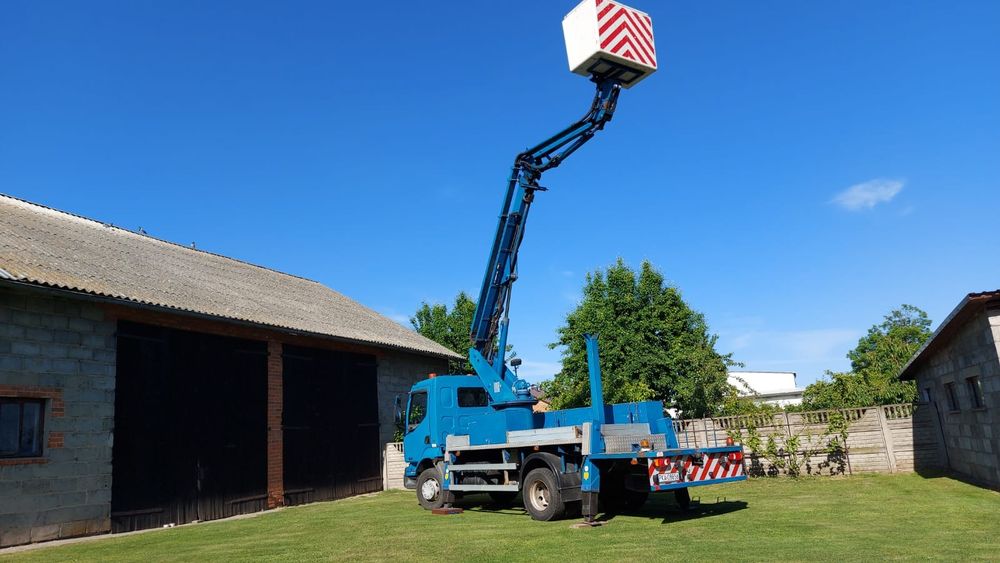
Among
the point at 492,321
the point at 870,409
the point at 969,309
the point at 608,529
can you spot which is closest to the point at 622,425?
the point at 608,529

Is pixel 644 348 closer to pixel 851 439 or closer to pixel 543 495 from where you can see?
pixel 851 439

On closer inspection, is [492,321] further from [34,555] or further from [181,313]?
[34,555]

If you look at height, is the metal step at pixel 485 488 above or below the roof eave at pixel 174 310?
below

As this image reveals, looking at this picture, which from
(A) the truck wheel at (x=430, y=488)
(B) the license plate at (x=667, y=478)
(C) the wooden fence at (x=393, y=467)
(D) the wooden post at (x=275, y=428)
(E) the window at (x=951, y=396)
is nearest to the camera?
(B) the license plate at (x=667, y=478)

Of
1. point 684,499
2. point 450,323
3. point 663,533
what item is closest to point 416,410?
point 684,499

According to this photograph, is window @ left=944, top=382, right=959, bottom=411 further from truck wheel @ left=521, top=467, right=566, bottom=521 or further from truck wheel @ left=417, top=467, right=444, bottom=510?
truck wheel @ left=417, top=467, right=444, bottom=510

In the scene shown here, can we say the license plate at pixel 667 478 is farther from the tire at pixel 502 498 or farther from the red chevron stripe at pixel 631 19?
the red chevron stripe at pixel 631 19

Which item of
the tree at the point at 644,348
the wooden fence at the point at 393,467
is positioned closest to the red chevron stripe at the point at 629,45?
the wooden fence at the point at 393,467

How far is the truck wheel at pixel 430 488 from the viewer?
13.6 meters

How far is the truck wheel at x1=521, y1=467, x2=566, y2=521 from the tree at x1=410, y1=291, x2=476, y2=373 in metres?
27.0

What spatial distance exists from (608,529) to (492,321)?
583 centimetres

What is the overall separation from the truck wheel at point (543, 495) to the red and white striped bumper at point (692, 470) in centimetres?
153

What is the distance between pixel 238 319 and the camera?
1496 centimetres

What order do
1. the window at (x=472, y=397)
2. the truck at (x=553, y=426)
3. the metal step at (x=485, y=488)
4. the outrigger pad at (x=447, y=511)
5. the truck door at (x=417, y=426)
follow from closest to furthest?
the truck at (x=553, y=426), the metal step at (x=485, y=488), the outrigger pad at (x=447, y=511), the truck door at (x=417, y=426), the window at (x=472, y=397)
